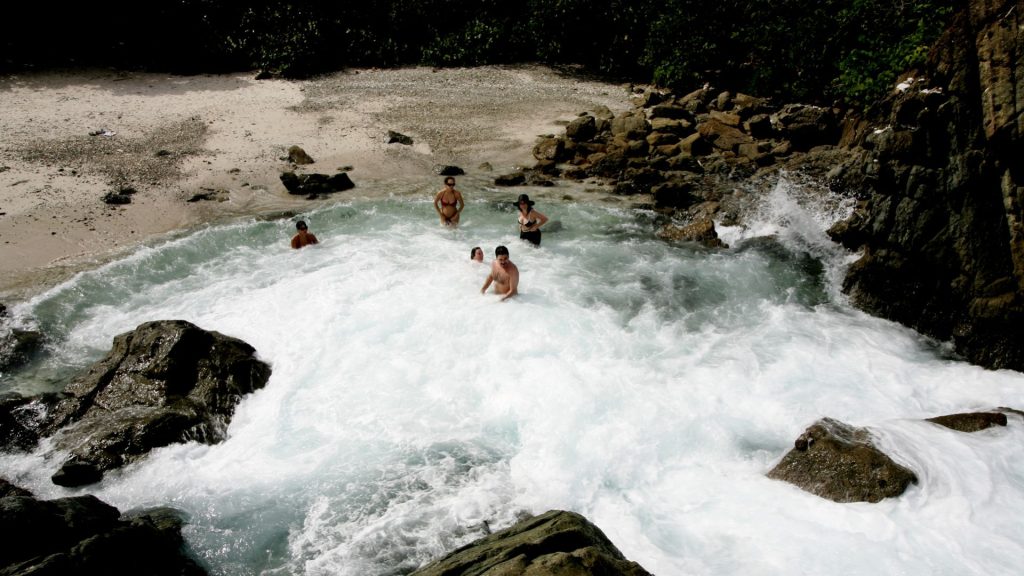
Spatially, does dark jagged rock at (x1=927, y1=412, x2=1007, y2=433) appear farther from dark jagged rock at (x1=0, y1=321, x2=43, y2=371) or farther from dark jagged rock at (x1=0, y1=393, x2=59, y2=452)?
dark jagged rock at (x1=0, y1=321, x2=43, y2=371)

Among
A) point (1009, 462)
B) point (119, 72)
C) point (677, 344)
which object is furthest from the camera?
point (119, 72)

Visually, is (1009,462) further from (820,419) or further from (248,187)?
(248,187)

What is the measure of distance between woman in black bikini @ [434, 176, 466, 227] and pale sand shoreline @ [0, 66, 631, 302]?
2.54 metres

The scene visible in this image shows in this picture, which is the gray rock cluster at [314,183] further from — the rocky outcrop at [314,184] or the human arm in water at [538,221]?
the human arm in water at [538,221]

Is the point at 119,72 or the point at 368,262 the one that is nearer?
the point at 368,262

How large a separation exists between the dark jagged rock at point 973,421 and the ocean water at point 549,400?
120 millimetres

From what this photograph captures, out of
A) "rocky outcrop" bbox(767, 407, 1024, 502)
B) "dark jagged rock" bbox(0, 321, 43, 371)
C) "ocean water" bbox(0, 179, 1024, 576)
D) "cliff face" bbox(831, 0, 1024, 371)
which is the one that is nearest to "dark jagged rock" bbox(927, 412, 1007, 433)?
"rocky outcrop" bbox(767, 407, 1024, 502)

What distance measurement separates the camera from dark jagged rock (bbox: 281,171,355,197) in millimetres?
14961

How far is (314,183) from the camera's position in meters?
15.0

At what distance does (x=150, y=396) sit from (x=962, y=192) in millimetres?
11660

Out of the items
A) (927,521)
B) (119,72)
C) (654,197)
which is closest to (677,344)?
(927,521)

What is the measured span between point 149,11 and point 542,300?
2107 centimetres

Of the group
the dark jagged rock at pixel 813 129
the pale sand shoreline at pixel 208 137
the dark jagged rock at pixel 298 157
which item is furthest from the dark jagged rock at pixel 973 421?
the dark jagged rock at pixel 298 157

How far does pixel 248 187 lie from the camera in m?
15.1
